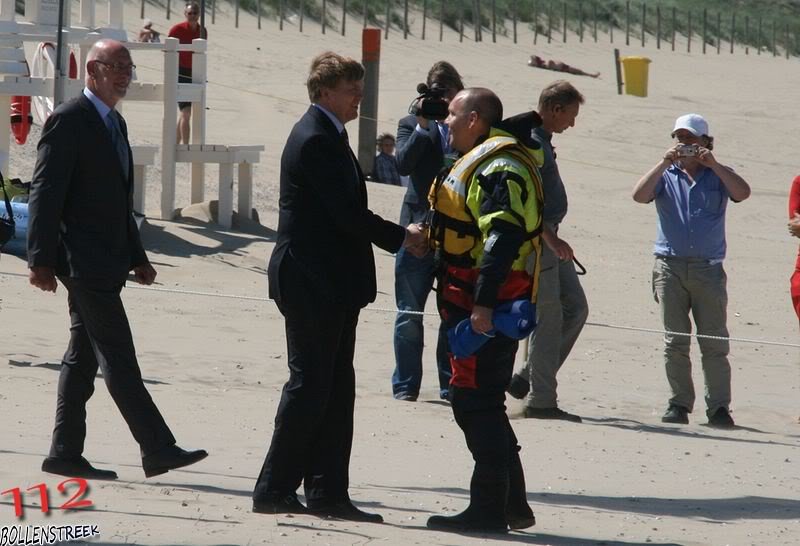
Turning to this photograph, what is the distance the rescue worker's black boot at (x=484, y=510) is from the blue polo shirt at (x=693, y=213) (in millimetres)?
2896

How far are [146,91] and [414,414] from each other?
6.63 meters

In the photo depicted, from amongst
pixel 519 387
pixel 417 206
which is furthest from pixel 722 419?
pixel 417 206

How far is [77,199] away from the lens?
5.14 meters

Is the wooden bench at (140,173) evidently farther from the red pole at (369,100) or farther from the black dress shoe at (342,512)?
the black dress shoe at (342,512)

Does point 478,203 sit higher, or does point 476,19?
point 476,19

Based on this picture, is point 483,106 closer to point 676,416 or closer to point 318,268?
point 318,268

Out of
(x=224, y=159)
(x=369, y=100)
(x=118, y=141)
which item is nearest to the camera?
(x=118, y=141)

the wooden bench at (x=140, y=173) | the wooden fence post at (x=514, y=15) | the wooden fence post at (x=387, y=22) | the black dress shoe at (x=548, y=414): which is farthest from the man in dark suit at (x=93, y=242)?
the wooden fence post at (x=514, y=15)

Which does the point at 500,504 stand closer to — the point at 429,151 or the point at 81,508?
the point at 81,508

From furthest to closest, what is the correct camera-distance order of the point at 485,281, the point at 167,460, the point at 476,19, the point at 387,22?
1. the point at 476,19
2. the point at 387,22
3. the point at 167,460
4. the point at 485,281

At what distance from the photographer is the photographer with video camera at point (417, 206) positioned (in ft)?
23.2

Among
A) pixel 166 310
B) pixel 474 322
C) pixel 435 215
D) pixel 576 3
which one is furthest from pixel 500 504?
pixel 576 3

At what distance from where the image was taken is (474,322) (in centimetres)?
468

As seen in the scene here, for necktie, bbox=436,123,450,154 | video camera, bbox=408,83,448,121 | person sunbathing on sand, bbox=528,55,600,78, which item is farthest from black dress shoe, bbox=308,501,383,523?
person sunbathing on sand, bbox=528,55,600,78
